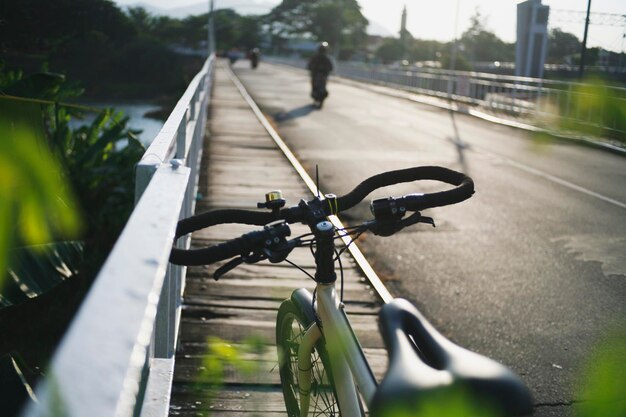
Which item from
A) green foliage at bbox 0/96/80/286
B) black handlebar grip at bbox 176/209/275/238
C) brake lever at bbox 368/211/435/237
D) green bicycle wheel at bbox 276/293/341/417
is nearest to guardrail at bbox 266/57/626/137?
green foliage at bbox 0/96/80/286

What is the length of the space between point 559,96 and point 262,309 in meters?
16.9

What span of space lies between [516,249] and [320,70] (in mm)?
16622

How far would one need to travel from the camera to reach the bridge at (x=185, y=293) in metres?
0.93

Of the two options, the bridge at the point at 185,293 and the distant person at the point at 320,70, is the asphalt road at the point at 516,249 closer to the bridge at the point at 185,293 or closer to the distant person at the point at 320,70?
the bridge at the point at 185,293

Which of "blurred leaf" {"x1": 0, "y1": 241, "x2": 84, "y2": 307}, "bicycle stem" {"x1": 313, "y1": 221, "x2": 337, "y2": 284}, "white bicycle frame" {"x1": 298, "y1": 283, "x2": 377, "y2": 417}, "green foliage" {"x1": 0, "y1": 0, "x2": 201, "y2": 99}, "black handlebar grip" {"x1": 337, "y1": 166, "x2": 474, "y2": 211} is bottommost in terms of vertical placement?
"blurred leaf" {"x1": 0, "y1": 241, "x2": 84, "y2": 307}

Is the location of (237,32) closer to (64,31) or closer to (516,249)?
(516,249)

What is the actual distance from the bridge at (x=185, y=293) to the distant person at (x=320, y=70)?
20.5 ft

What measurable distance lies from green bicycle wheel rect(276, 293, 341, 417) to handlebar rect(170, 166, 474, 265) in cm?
48

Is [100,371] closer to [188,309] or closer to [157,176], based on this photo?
[157,176]

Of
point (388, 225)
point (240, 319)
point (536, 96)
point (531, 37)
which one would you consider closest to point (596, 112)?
point (536, 96)

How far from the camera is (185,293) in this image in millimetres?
5711

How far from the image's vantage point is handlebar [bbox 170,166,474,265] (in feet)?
6.66

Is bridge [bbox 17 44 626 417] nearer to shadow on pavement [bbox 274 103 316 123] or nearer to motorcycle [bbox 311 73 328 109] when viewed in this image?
shadow on pavement [bbox 274 103 316 123]

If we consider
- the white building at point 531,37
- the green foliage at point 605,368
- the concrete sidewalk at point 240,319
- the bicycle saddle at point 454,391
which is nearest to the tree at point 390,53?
the white building at point 531,37
